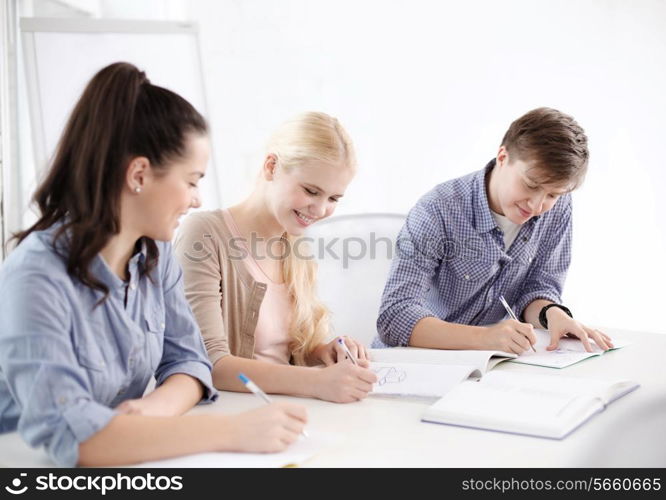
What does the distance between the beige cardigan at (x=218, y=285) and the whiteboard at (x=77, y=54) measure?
154 centimetres

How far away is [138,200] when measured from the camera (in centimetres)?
104

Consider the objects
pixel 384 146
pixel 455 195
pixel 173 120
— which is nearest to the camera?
pixel 173 120

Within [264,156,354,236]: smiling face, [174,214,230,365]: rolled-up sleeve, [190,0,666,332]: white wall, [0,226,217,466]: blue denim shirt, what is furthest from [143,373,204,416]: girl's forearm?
[190,0,666,332]: white wall

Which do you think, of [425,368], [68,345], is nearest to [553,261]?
[425,368]

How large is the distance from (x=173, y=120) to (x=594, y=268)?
94.3 inches

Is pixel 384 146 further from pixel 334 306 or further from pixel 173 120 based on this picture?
pixel 173 120

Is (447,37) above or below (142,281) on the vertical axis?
above

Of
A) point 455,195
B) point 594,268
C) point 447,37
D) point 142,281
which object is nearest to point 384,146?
point 447,37

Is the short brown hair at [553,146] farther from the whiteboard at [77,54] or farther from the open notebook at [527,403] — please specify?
the whiteboard at [77,54]

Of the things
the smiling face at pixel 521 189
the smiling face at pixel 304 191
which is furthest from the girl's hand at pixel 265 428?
the smiling face at pixel 521 189

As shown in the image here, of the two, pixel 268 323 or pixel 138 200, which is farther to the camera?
pixel 268 323

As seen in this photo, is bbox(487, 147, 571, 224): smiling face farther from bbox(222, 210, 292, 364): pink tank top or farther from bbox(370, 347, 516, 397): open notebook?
bbox(222, 210, 292, 364): pink tank top

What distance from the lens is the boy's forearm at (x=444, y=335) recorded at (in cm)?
155

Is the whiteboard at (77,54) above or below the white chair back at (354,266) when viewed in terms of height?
above
